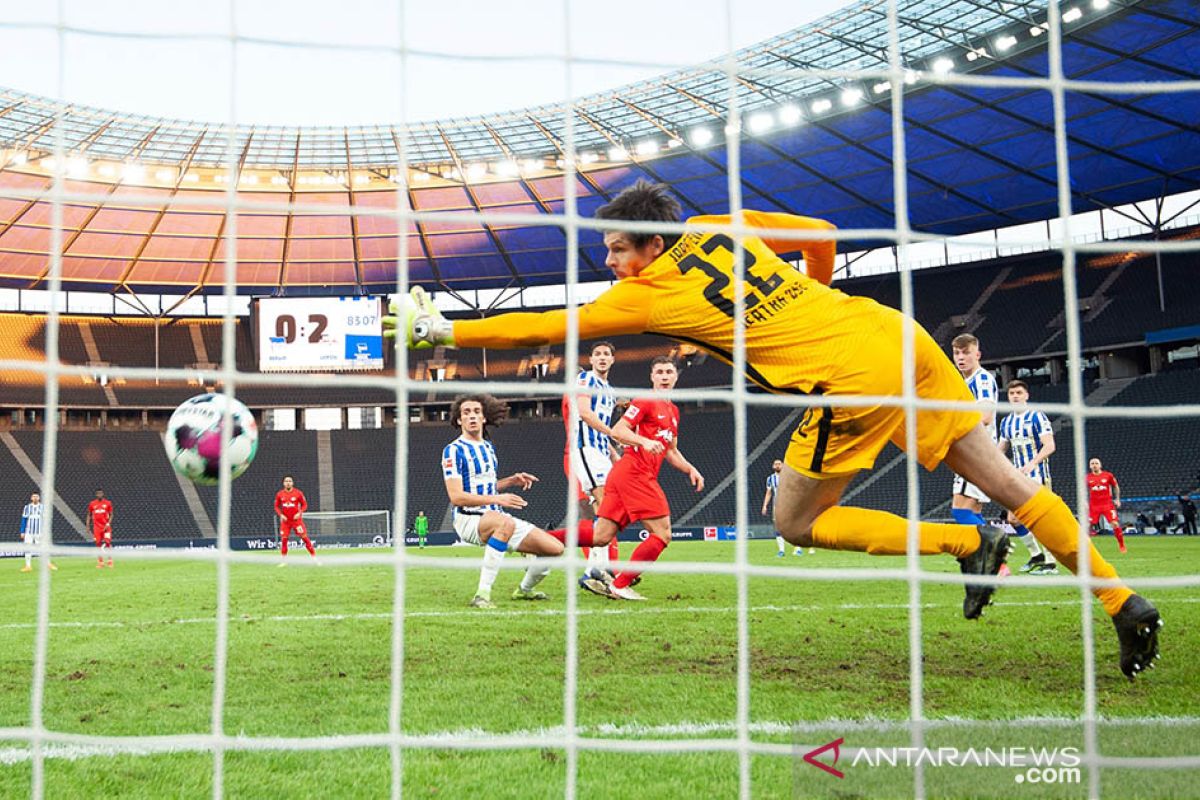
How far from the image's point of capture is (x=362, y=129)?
84.1ft

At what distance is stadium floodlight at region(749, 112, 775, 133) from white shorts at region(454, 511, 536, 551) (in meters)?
18.5

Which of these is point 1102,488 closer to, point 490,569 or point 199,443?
point 490,569

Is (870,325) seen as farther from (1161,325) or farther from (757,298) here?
(1161,325)

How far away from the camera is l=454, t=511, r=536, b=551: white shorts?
7.31 metres

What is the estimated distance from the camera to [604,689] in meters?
3.96

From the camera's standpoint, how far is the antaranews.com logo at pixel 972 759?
276 centimetres

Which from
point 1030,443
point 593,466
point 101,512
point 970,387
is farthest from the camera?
point 101,512

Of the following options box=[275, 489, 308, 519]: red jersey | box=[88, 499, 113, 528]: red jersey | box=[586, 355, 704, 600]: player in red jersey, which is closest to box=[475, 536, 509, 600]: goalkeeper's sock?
box=[586, 355, 704, 600]: player in red jersey

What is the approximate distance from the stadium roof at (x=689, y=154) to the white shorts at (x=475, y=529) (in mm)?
12765

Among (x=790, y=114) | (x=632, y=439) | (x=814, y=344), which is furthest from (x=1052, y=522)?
→ (x=790, y=114)

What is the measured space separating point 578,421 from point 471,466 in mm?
1019

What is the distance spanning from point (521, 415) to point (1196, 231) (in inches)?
913

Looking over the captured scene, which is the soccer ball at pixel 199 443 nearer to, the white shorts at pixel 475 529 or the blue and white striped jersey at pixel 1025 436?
the white shorts at pixel 475 529

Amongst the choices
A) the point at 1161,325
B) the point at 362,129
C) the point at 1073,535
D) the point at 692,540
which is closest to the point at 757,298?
the point at 1073,535
